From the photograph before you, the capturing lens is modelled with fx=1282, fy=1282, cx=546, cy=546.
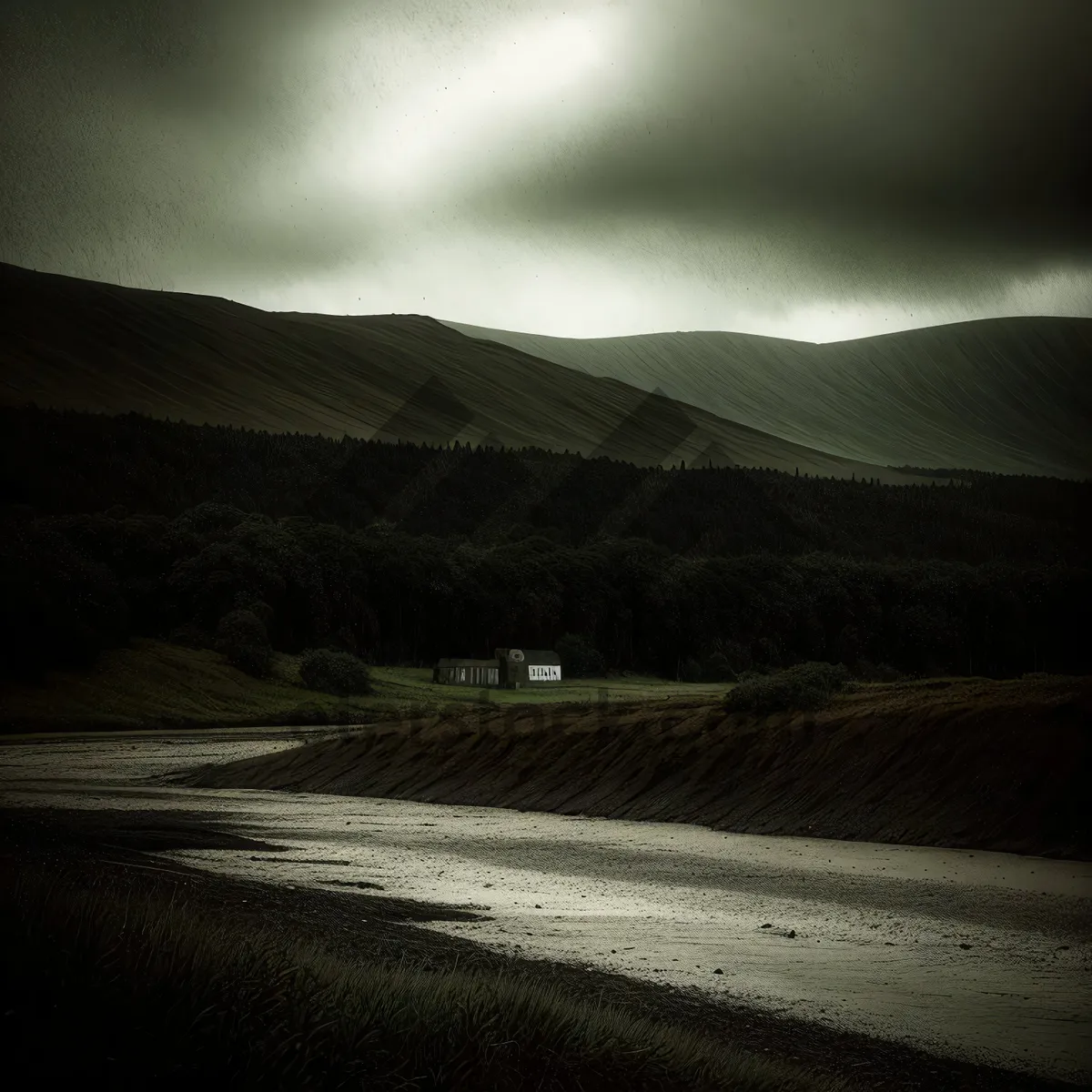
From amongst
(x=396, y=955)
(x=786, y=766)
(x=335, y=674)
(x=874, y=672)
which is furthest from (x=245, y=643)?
(x=396, y=955)

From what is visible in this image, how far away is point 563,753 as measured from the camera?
94.5ft

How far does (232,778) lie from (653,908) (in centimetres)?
1963

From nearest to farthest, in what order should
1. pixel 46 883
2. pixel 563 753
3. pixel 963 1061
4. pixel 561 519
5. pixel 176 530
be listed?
pixel 46 883 → pixel 963 1061 → pixel 563 753 → pixel 176 530 → pixel 561 519

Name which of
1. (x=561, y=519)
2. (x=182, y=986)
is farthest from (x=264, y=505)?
(x=182, y=986)

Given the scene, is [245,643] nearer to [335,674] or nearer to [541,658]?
[335,674]

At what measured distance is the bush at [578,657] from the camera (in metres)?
83.8

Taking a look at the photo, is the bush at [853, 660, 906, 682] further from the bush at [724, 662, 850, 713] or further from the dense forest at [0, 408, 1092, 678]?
the bush at [724, 662, 850, 713]

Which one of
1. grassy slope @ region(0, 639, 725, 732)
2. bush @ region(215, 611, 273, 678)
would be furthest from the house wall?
bush @ region(215, 611, 273, 678)

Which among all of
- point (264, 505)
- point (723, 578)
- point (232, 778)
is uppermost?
point (264, 505)

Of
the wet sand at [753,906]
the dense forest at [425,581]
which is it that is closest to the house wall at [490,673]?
the dense forest at [425,581]

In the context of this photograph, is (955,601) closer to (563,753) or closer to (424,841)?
(563,753)

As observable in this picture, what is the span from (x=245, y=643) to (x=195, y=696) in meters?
6.56

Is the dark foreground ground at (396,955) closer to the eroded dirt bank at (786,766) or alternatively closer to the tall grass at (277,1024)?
the tall grass at (277,1024)

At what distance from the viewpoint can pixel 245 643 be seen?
218ft
